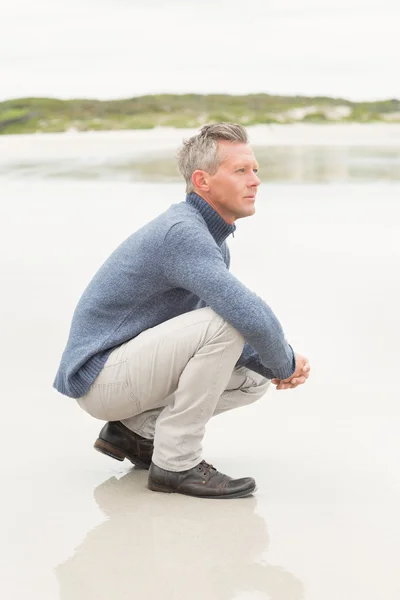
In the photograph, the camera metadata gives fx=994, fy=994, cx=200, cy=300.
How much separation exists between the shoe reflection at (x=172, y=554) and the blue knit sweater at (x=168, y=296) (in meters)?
0.38

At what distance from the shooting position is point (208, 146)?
284 cm

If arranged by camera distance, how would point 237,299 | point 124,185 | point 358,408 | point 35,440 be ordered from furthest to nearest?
1. point 124,185
2. point 358,408
3. point 35,440
4. point 237,299

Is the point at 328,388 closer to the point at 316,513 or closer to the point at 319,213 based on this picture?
the point at 316,513

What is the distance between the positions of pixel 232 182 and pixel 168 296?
1.22 feet

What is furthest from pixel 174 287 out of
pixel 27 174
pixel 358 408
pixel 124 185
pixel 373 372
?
pixel 27 174

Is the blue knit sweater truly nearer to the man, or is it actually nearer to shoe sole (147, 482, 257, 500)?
the man

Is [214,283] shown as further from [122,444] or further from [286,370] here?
[122,444]

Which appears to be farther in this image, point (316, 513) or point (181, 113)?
point (181, 113)

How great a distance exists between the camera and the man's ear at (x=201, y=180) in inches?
111

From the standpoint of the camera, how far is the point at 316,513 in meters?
2.62

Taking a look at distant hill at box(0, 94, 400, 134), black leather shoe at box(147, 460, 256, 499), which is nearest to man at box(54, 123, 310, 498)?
black leather shoe at box(147, 460, 256, 499)

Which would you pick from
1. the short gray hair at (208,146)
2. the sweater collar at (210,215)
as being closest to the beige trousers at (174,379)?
the sweater collar at (210,215)

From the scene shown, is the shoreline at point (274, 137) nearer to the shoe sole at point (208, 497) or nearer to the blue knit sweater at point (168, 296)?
the blue knit sweater at point (168, 296)

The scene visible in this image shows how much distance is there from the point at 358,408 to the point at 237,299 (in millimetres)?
1104
